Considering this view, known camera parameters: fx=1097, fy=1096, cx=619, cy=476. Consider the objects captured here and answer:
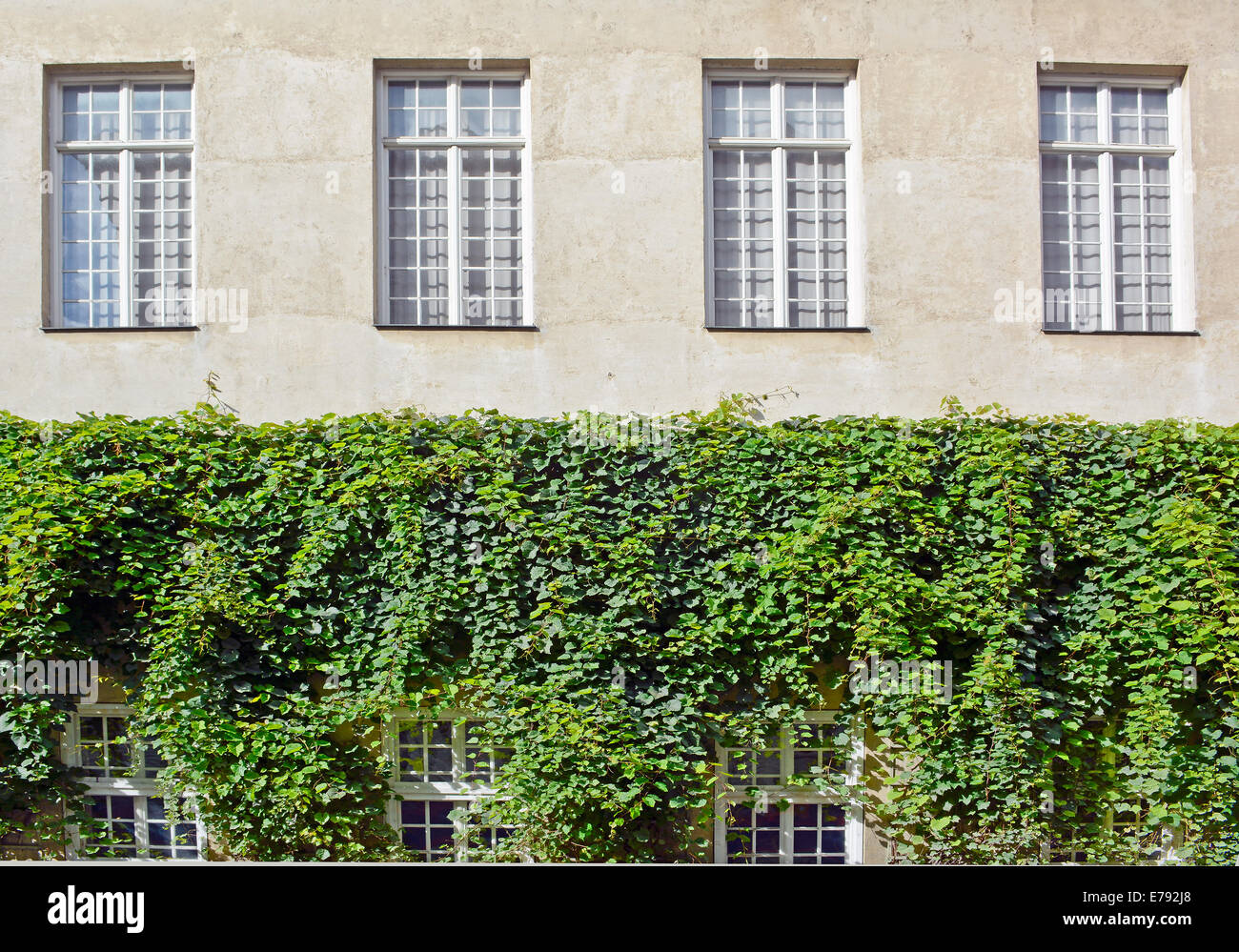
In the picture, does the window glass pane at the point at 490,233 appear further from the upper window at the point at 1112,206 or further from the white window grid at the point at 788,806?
the upper window at the point at 1112,206

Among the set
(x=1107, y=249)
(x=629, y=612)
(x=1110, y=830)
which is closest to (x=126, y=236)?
(x=629, y=612)

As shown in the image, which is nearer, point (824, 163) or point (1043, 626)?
point (1043, 626)

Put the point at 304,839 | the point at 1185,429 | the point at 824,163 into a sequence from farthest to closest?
the point at 824,163, the point at 1185,429, the point at 304,839

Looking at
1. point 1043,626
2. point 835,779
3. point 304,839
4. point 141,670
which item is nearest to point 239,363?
point 141,670

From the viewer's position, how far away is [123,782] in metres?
8.60

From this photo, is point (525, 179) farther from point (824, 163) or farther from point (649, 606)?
point (649, 606)

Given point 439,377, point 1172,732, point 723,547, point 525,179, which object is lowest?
point 1172,732

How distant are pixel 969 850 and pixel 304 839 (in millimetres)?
4957

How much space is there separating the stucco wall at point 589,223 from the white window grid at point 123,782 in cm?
255

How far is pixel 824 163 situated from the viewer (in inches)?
376

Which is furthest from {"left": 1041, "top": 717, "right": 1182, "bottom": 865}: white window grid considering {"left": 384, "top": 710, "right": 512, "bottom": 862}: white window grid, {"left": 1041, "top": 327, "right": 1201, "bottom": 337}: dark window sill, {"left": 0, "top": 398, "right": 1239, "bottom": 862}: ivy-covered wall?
{"left": 384, "top": 710, "right": 512, "bottom": 862}: white window grid

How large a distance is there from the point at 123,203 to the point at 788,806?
7491 mm

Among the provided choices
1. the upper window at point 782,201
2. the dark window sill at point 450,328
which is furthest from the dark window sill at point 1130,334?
the dark window sill at point 450,328

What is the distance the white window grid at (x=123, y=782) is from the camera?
8.59 meters
